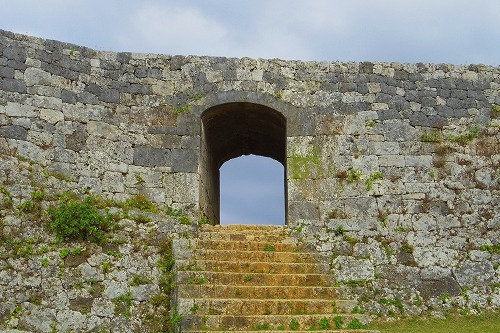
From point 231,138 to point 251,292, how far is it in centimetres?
551

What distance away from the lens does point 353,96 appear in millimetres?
10695

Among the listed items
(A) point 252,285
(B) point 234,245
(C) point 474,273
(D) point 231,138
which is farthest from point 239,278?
(D) point 231,138

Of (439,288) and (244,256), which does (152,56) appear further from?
(439,288)

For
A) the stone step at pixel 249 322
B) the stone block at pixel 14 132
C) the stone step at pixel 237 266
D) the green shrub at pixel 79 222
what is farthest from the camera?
the stone block at pixel 14 132

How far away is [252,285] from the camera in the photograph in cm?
800

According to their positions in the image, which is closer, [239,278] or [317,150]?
[239,278]

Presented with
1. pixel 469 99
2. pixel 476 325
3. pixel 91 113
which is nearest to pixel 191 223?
pixel 91 113

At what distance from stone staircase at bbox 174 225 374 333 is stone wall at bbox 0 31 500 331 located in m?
0.56

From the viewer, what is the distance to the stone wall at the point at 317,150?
355 inches

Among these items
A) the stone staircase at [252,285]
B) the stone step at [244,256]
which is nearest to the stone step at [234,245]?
the stone staircase at [252,285]

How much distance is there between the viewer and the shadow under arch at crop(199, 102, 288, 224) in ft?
35.2

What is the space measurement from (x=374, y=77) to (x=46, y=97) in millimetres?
6219

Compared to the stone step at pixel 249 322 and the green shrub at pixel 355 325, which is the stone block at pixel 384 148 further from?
the stone step at pixel 249 322

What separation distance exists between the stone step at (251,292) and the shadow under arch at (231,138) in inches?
101
